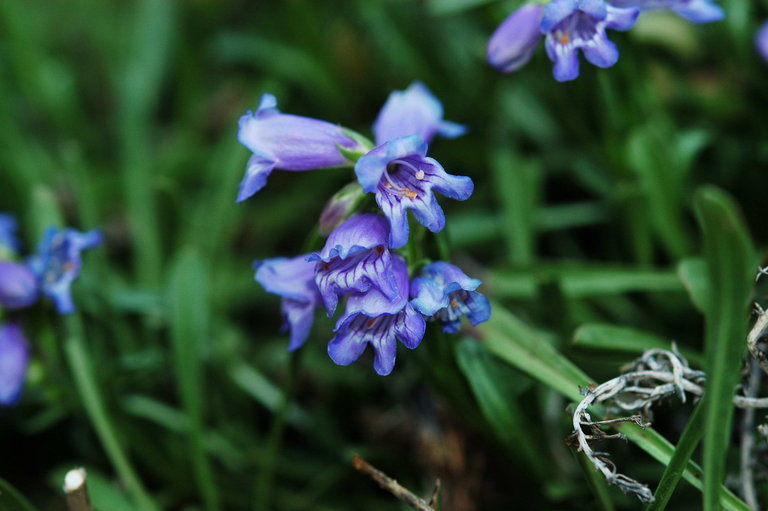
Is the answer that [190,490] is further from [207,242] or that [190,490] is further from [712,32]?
[712,32]

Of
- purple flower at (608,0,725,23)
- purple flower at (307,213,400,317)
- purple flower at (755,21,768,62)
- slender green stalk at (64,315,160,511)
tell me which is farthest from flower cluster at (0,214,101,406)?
purple flower at (755,21,768,62)

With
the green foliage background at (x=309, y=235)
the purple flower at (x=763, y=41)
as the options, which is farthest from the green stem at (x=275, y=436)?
the purple flower at (x=763, y=41)

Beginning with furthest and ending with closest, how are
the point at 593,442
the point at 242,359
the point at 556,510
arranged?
the point at 242,359 < the point at 556,510 < the point at 593,442

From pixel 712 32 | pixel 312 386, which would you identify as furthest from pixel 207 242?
pixel 712 32

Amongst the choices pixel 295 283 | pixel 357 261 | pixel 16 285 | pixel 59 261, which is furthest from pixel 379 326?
pixel 16 285

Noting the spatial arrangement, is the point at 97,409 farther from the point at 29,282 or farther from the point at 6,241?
the point at 6,241
